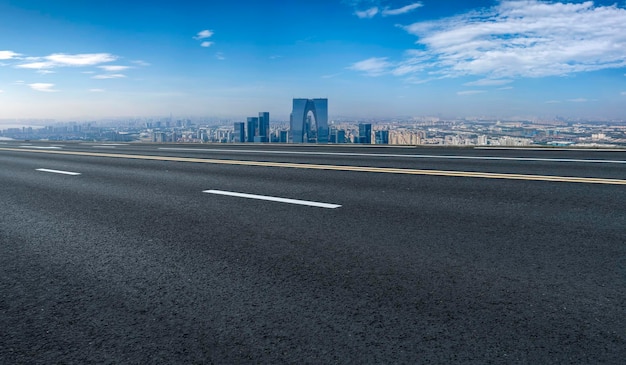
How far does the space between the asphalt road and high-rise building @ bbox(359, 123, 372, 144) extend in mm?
21676

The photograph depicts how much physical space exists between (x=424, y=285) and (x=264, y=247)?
172 cm

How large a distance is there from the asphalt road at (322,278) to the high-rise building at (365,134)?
21.7 meters

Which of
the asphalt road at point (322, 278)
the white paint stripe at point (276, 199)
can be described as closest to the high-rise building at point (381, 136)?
the asphalt road at point (322, 278)

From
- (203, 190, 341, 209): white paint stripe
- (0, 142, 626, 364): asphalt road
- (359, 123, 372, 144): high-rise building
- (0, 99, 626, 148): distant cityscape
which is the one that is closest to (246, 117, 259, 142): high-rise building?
(0, 99, 626, 148): distant cityscape

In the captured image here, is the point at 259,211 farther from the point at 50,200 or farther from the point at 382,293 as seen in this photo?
the point at 50,200

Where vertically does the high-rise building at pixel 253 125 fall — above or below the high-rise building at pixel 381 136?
above

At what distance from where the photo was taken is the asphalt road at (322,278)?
2.60 m

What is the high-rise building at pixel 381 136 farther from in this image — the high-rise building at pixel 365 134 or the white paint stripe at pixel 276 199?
the white paint stripe at pixel 276 199

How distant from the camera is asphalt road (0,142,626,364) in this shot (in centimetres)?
260

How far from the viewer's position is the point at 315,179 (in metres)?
9.55

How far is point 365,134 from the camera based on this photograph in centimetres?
3134

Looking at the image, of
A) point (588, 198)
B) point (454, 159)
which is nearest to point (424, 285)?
point (588, 198)

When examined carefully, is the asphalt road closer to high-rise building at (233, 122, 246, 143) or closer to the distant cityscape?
the distant cityscape

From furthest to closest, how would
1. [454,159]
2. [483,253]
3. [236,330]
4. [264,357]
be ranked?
[454,159], [483,253], [236,330], [264,357]
